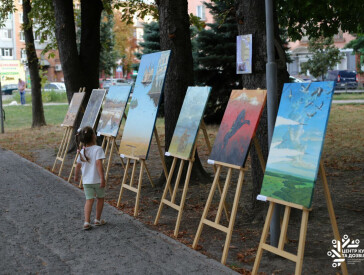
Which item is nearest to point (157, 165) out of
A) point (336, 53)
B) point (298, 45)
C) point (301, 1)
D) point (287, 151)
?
point (301, 1)

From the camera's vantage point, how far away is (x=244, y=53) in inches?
264

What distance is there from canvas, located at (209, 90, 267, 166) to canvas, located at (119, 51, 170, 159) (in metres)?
1.88

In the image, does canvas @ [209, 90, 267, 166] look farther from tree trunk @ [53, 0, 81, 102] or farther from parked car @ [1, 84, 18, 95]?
parked car @ [1, 84, 18, 95]

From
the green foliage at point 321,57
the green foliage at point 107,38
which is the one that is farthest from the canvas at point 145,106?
the green foliage at point 107,38

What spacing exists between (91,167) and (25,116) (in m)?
24.8

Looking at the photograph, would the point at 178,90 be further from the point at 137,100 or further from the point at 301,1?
the point at 301,1

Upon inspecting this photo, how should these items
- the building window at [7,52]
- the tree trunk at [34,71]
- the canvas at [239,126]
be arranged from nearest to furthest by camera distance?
the canvas at [239,126]
the tree trunk at [34,71]
the building window at [7,52]

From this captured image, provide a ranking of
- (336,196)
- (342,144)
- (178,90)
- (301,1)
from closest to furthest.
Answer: (336,196) < (178,90) < (301,1) < (342,144)

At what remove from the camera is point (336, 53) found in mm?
38844

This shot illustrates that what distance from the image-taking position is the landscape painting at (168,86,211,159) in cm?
714

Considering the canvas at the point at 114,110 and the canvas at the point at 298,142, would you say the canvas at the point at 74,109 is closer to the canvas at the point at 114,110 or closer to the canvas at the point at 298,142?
the canvas at the point at 114,110

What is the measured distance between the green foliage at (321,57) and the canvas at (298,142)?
3447cm

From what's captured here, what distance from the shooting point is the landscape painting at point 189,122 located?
23.4 ft

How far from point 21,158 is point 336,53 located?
28782mm
